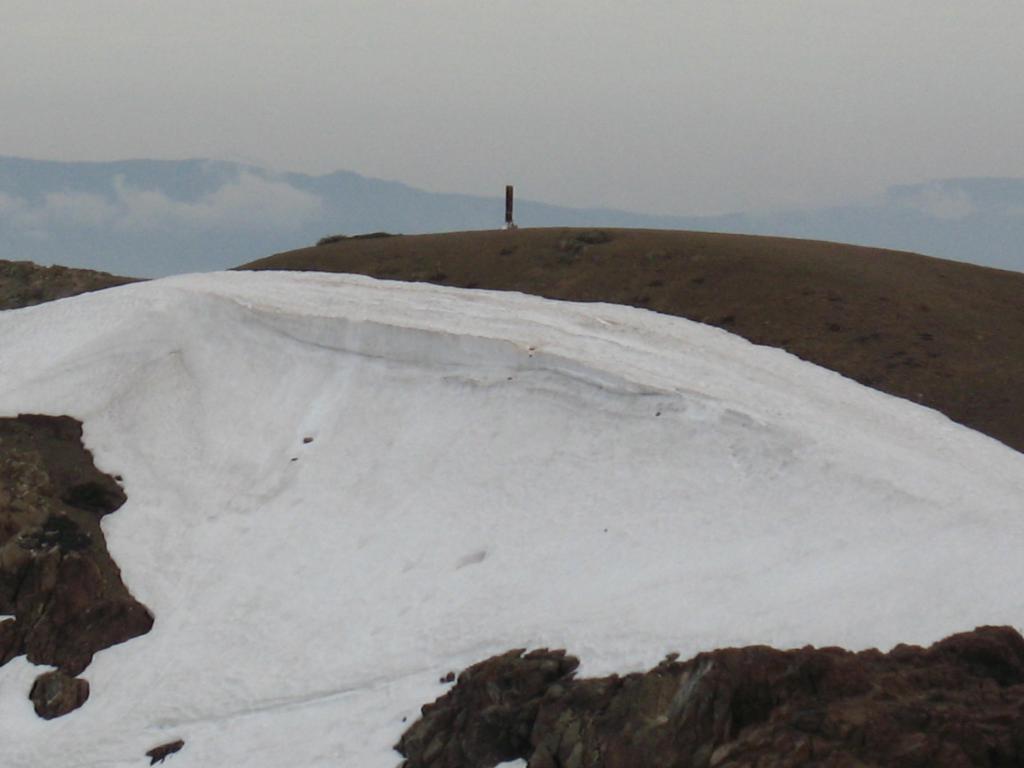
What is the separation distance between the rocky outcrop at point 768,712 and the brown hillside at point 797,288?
13015mm

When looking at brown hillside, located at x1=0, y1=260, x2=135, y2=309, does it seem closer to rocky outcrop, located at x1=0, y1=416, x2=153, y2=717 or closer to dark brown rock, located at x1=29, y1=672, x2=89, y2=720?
rocky outcrop, located at x1=0, y1=416, x2=153, y2=717

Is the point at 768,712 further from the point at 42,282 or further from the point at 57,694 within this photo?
the point at 42,282

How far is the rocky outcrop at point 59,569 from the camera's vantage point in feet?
71.5

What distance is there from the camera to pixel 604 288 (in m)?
34.4

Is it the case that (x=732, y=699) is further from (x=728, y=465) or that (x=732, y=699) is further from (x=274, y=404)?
(x=274, y=404)

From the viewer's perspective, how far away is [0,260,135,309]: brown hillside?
35.4 meters

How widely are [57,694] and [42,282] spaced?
736 inches

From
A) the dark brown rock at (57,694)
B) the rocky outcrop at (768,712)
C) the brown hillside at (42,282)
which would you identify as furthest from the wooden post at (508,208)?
the rocky outcrop at (768,712)

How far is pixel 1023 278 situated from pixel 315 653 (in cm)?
2624

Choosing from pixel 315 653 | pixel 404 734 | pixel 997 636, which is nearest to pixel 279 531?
pixel 315 653

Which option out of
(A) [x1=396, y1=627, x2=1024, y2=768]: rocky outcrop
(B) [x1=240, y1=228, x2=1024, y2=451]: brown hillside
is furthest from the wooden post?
(A) [x1=396, y1=627, x2=1024, y2=768]: rocky outcrop

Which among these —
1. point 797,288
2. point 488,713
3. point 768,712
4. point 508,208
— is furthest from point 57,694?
point 508,208

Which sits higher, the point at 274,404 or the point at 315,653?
the point at 274,404

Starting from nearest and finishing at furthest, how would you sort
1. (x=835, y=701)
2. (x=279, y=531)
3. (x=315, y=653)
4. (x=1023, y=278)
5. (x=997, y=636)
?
(x=835, y=701) → (x=997, y=636) → (x=315, y=653) → (x=279, y=531) → (x=1023, y=278)
